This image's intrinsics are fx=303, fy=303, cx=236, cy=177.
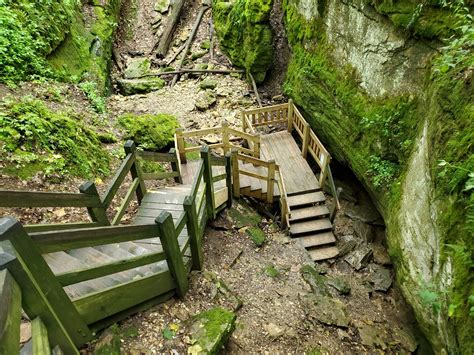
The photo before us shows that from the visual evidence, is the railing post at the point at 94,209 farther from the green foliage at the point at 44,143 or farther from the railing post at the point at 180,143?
the railing post at the point at 180,143

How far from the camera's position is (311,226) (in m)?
8.45

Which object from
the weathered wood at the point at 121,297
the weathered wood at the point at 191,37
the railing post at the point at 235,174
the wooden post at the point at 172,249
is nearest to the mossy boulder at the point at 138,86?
the weathered wood at the point at 191,37

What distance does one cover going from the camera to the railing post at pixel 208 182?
5.62 m

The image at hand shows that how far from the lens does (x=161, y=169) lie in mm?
8062

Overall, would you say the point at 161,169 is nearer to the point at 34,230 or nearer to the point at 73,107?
the point at 73,107

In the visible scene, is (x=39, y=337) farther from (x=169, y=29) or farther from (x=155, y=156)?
(x=169, y=29)

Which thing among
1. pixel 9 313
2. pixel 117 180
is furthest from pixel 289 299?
pixel 9 313

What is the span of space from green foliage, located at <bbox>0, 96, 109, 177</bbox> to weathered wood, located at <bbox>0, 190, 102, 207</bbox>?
2.45 metres

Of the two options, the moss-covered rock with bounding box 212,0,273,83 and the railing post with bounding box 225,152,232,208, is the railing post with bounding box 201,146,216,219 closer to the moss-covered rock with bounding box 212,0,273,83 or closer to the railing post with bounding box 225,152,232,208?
the railing post with bounding box 225,152,232,208

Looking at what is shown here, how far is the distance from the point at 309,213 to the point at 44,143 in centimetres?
662

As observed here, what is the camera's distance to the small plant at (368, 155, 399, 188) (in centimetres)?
671

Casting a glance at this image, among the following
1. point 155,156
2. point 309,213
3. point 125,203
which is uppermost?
point 155,156

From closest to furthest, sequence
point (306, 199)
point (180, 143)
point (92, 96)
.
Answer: point (180, 143), point (306, 199), point (92, 96)

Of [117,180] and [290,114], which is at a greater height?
[117,180]
